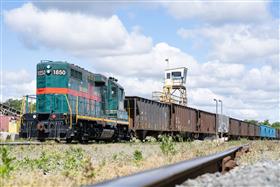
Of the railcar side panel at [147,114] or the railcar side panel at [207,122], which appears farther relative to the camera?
the railcar side panel at [207,122]

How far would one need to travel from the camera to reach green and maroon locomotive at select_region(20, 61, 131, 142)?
798 inches

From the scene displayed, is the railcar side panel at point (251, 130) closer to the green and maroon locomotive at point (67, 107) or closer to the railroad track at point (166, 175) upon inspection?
the green and maroon locomotive at point (67, 107)

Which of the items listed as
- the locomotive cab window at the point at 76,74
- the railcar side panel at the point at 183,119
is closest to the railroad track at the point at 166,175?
the locomotive cab window at the point at 76,74

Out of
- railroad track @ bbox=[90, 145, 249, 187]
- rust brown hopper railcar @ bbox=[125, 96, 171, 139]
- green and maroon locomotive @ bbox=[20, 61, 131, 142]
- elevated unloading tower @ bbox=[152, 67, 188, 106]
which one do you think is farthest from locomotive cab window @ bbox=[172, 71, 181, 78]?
railroad track @ bbox=[90, 145, 249, 187]

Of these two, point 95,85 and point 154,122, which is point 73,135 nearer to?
point 95,85

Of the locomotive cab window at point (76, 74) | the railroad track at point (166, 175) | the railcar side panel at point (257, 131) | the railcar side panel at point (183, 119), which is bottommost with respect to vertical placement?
the railcar side panel at point (257, 131)

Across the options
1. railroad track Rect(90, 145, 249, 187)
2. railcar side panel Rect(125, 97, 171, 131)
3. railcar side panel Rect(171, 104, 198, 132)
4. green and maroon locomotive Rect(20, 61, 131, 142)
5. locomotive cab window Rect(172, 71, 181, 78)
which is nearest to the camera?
railroad track Rect(90, 145, 249, 187)

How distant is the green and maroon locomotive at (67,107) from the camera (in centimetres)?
2028

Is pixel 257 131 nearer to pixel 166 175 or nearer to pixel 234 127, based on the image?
pixel 234 127

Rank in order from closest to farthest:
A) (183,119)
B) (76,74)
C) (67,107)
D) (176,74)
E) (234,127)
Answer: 1. (67,107)
2. (76,74)
3. (183,119)
4. (234,127)
5. (176,74)

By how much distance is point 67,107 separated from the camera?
20.8 meters

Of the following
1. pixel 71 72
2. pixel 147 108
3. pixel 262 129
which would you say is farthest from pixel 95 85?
pixel 262 129

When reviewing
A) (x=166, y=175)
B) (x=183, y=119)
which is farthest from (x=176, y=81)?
(x=166, y=175)

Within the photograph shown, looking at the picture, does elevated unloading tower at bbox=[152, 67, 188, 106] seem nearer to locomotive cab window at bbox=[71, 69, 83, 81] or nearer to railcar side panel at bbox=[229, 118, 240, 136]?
→ railcar side panel at bbox=[229, 118, 240, 136]
